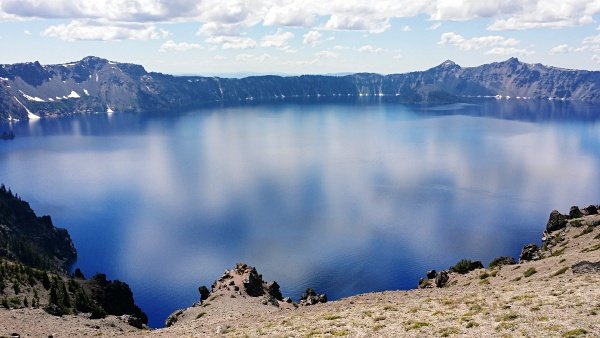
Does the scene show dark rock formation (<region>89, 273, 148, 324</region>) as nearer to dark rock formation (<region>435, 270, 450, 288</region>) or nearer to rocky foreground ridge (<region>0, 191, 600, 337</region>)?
rocky foreground ridge (<region>0, 191, 600, 337</region>)

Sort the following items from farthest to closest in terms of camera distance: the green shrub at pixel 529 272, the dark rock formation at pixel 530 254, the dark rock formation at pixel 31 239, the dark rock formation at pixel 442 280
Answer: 1. the dark rock formation at pixel 31 239
2. the dark rock formation at pixel 530 254
3. the dark rock formation at pixel 442 280
4. the green shrub at pixel 529 272

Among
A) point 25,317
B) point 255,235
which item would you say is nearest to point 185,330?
point 25,317

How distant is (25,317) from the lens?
60.0m

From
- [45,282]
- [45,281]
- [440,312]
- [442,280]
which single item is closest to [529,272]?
→ [442,280]

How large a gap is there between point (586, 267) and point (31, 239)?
146 m

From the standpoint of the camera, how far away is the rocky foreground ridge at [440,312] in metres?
34.3

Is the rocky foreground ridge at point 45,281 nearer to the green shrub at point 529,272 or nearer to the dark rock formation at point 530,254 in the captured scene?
the green shrub at point 529,272

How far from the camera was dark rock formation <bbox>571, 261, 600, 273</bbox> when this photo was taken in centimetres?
4649

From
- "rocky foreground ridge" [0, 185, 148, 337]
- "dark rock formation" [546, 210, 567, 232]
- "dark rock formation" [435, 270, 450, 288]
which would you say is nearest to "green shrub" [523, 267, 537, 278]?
"dark rock formation" [435, 270, 450, 288]

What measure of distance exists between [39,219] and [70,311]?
97471mm

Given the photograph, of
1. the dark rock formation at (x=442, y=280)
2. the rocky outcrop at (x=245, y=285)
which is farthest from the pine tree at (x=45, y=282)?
the dark rock formation at (x=442, y=280)

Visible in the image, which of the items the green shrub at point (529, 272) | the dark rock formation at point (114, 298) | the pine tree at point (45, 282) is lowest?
the dark rock formation at point (114, 298)

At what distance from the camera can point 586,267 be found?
155 feet

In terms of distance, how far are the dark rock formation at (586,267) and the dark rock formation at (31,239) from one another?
117793 millimetres
